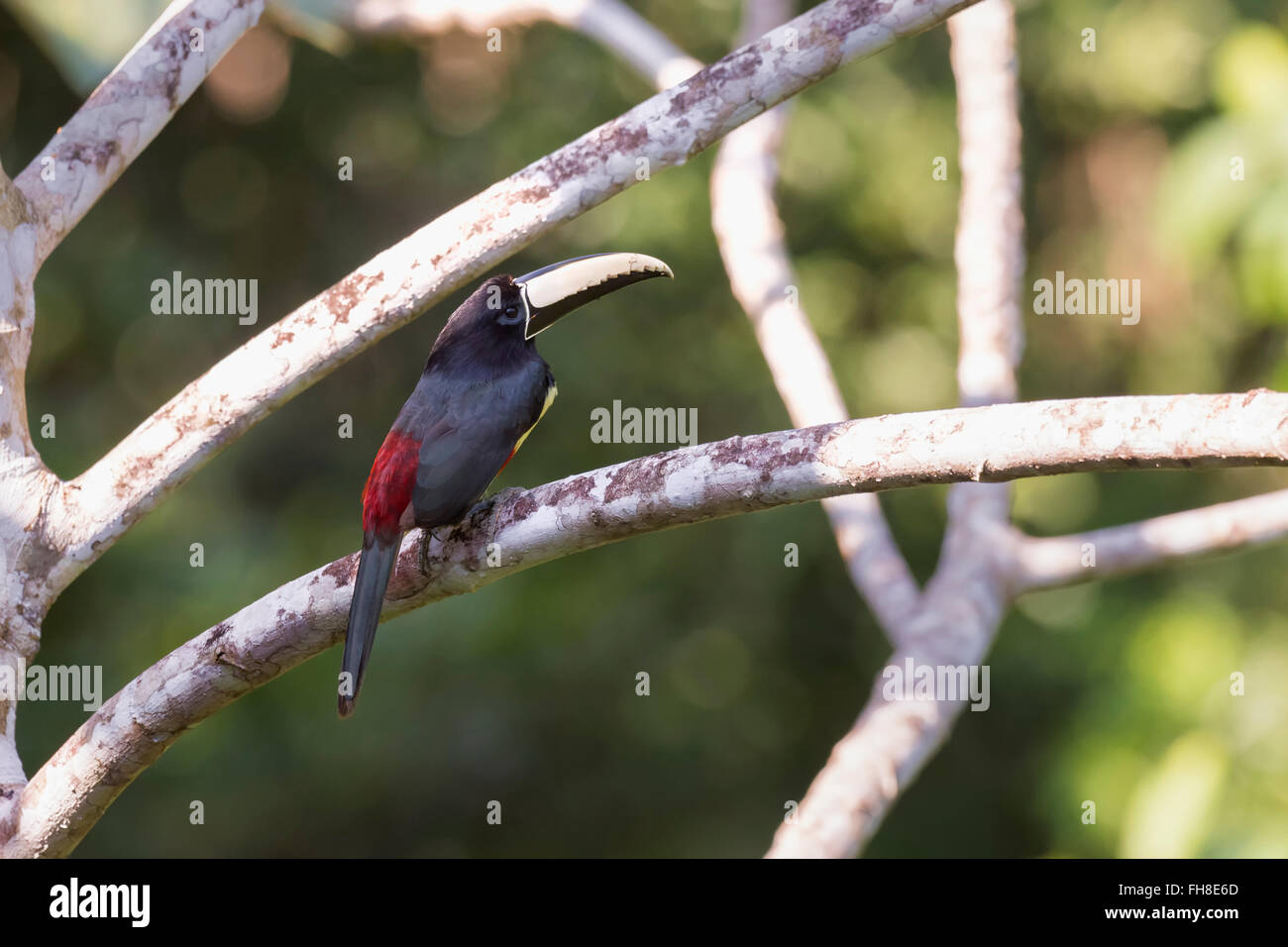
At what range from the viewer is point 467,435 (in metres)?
2.83

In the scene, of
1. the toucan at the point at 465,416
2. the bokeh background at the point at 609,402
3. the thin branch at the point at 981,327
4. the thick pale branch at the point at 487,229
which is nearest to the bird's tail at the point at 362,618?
the toucan at the point at 465,416

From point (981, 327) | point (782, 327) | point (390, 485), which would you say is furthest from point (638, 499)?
point (981, 327)

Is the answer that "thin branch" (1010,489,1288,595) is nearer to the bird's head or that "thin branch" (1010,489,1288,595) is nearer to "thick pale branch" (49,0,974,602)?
the bird's head

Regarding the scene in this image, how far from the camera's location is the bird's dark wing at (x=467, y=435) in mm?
2580

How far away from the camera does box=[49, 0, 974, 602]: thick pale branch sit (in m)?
2.45

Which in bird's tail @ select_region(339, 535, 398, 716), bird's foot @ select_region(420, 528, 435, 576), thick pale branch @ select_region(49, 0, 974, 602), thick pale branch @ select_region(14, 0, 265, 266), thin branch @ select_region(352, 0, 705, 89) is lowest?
bird's tail @ select_region(339, 535, 398, 716)

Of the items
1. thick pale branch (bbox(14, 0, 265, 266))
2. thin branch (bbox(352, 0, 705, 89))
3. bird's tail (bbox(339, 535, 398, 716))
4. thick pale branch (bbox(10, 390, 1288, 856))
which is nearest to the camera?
thick pale branch (bbox(10, 390, 1288, 856))

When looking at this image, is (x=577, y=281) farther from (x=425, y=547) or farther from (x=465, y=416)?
(x=425, y=547)

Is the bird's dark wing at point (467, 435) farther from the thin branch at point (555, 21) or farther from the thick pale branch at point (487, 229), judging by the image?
the thin branch at point (555, 21)

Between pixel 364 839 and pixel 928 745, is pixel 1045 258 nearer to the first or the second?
pixel 928 745

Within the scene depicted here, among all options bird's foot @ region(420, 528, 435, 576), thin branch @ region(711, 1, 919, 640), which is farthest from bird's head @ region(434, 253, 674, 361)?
thin branch @ region(711, 1, 919, 640)

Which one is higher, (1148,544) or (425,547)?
(1148,544)

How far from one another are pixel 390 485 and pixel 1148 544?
2539 millimetres

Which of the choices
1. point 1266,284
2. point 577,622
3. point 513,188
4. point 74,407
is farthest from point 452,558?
point 74,407
